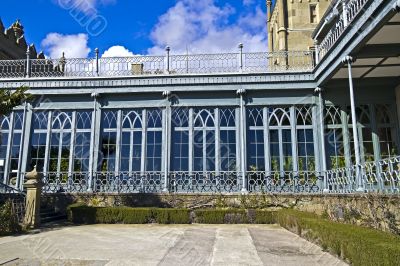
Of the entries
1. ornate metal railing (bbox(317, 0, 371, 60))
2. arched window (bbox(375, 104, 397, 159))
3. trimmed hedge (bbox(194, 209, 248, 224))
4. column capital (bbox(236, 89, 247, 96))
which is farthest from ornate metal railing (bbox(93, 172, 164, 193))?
arched window (bbox(375, 104, 397, 159))

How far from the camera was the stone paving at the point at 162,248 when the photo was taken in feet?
19.5

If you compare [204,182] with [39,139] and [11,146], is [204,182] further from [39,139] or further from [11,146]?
[11,146]

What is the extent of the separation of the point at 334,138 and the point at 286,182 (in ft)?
8.07

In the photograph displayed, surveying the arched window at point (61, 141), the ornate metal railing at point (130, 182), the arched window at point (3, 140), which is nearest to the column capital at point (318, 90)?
the ornate metal railing at point (130, 182)

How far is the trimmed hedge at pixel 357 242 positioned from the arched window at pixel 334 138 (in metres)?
5.82

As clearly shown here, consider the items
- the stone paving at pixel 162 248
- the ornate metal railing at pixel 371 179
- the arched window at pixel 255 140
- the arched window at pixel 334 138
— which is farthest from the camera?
the arched window at pixel 255 140

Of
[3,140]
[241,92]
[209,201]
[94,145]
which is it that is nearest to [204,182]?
[209,201]

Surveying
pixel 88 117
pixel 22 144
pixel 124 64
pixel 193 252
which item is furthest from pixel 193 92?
pixel 193 252

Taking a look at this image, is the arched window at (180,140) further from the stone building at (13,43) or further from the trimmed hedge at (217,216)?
the stone building at (13,43)

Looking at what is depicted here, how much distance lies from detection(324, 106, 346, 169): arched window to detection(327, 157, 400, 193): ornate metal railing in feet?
4.21

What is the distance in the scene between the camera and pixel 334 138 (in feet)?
44.1

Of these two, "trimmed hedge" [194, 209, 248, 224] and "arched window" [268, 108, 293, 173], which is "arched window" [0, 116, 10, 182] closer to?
"trimmed hedge" [194, 209, 248, 224]

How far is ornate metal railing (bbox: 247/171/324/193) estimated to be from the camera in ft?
41.7

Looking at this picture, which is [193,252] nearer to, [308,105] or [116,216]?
[116,216]
